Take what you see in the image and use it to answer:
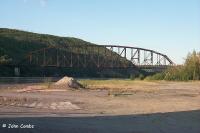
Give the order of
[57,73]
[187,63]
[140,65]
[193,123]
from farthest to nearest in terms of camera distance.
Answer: [140,65]
[57,73]
[187,63]
[193,123]

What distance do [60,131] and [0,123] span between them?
6.56 feet

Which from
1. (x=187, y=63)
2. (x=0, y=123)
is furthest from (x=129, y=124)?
(x=187, y=63)

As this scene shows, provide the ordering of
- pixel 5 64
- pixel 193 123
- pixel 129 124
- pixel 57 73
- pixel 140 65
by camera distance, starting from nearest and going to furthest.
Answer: pixel 129 124 < pixel 193 123 < pixel 5 64 < pixel 57 73 < pixel 140 65

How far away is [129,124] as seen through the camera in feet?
58.2

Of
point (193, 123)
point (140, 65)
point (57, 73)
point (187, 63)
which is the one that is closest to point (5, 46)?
point (57, 73)

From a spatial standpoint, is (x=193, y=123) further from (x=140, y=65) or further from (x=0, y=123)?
(x=140, y=65)

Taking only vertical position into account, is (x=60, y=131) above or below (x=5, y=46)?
below

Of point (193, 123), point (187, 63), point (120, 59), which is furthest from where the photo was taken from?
point (120, 59)

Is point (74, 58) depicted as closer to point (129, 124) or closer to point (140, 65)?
point (140, 65)

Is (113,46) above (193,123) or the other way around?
above

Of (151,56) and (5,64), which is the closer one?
(5,64)

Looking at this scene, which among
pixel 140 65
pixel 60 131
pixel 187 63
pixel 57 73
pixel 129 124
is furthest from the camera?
Answer: pixel 140 65

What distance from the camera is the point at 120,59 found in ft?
522

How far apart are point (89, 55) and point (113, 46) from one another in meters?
24.4
